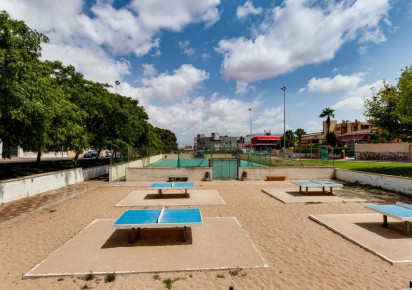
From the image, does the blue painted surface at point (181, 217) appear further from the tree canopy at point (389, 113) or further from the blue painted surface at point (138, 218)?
the tree canopy at point (389, 113)

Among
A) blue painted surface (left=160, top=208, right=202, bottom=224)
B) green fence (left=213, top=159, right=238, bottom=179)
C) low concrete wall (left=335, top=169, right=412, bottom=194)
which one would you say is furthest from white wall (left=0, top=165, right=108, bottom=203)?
low concrete wall (left=335, top=169, right=412, bottom=194)

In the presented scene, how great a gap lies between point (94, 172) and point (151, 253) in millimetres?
18924

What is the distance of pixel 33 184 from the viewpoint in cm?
1330

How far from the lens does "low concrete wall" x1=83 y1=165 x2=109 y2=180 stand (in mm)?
20234

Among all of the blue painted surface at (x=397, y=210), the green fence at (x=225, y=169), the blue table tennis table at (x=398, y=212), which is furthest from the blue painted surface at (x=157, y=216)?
the green fence at (x=225, y=169)

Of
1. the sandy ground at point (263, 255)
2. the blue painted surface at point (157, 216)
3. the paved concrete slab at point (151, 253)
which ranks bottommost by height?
the sandy ground at point (263, 255)

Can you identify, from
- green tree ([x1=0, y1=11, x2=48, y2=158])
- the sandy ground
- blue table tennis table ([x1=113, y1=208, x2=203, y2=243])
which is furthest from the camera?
green tree ([x1=0, y1=11, x2=48, y2=158])

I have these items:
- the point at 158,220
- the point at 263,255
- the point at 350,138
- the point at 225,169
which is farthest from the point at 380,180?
the point at 350,138

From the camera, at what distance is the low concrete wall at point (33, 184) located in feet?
37.5

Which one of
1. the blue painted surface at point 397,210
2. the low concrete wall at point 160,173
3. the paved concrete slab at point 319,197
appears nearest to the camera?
the blue painted surface at point 397,210

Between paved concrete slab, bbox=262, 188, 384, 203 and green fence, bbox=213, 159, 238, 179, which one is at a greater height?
green fence, bbox=213, 159, 238, 179

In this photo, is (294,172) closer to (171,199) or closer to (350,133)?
(171,199)

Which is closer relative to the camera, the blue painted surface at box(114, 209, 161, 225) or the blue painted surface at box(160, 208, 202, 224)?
the blue painted surface at box(114, 209, 161, 225)

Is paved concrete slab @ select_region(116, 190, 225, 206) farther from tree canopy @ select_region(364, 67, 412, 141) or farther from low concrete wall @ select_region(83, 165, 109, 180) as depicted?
tree canopy @ select_region(364, 67, 412, 141)
